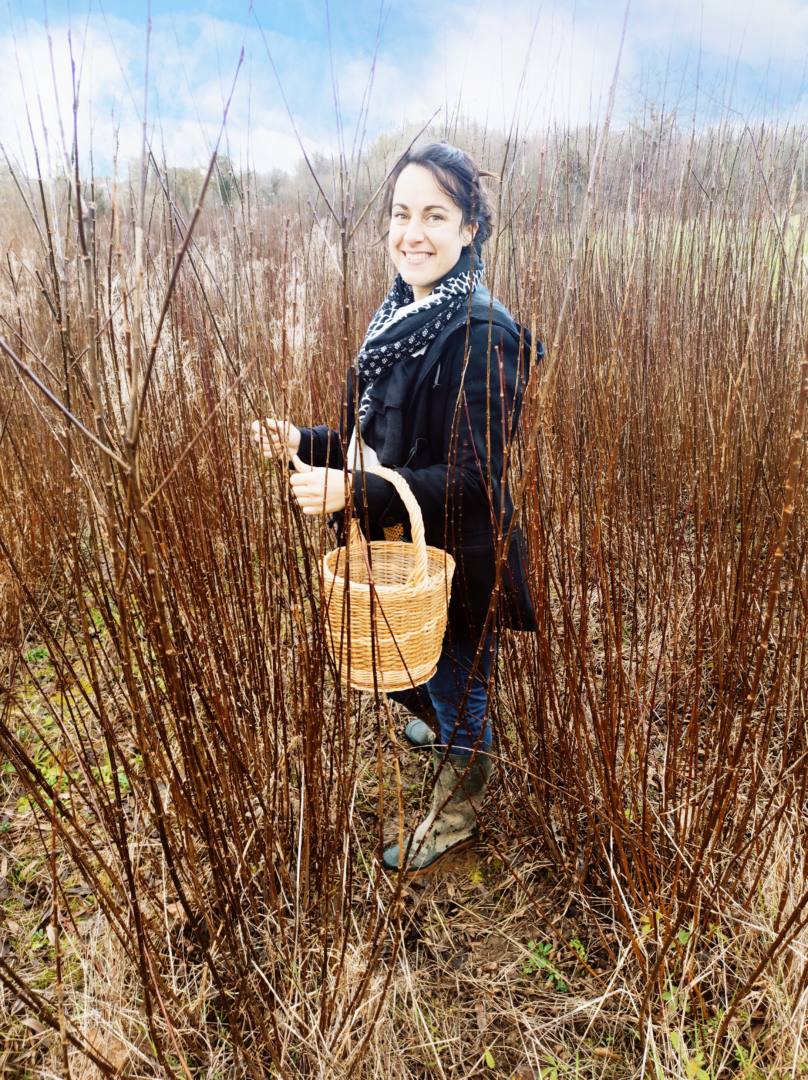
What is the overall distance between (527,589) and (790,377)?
1.60 meters

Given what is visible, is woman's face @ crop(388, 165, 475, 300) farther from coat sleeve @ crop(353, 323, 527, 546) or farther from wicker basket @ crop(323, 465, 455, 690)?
wicker basket @ crop(323, 465, 455, 690)

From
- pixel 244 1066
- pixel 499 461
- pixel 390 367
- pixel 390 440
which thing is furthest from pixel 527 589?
pixel 244 1066

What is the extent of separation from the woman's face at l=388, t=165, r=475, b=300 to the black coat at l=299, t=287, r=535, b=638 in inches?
4.5

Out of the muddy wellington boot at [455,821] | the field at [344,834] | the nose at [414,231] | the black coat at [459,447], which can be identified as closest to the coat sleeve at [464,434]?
the black coat at [459,447]

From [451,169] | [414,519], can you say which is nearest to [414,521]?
[414,519]

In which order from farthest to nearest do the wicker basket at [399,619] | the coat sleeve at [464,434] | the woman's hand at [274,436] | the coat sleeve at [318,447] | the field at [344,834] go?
the coat sleeve at [318,447] → the coat sleeve at [464,434] → the wicker basket at [399,619] → the field at [344,834] → the woman's hand at [274,436]

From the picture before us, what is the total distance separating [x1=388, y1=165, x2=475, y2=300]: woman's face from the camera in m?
1.24

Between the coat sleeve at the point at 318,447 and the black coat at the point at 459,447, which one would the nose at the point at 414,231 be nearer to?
the black coat at the point at 459,447

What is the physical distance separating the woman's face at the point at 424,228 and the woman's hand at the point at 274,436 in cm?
42

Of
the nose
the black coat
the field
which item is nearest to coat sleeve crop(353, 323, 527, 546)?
the black coat

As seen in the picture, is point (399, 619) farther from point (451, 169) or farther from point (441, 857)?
point (451, 169)

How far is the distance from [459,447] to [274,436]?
13.7 inches

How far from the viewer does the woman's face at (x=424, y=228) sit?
1.24m

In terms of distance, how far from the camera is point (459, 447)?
47.8 inches
